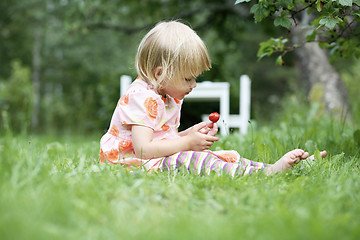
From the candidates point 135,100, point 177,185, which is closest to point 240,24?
point 135,100

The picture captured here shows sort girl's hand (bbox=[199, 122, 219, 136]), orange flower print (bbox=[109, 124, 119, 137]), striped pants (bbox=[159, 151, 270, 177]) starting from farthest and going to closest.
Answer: orange flower print (bbox=[109, 124, 119, 137])
girl's hand (bbox=[199, 122, 219, 136])
striped pants (bbox=[159, 151, 270, 177])

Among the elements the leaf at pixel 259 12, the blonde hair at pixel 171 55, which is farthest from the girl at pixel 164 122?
the leaf at pixel 259 12

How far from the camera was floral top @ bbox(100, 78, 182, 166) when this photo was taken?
6.08ft

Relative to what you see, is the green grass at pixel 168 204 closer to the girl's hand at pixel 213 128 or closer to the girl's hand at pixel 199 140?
the girl's hand at pixel 199 140

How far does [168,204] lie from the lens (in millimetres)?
1213

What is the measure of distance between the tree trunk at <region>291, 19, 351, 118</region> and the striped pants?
3.36 metres

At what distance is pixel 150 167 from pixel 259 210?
761mm

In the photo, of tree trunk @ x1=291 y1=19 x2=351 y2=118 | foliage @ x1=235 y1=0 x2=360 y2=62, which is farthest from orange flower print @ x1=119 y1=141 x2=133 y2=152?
tree trunk @ x1=291 y1=19 x2=351 y2=118

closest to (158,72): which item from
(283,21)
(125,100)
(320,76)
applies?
(125,100)

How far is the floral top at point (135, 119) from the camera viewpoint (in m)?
1.85

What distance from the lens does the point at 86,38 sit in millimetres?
17891

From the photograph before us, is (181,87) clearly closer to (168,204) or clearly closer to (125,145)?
(125,145)

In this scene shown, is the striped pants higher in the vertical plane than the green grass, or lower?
lower

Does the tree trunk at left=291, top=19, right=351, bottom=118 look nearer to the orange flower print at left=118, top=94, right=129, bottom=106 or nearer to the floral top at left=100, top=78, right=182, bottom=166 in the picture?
the floral top at left=100, top=78, right=182, bottom=166
